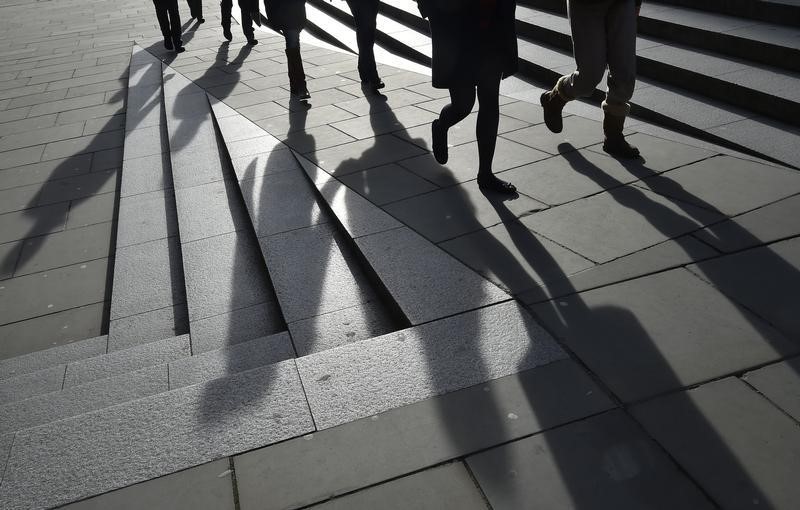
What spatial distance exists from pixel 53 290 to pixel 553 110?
349 cm

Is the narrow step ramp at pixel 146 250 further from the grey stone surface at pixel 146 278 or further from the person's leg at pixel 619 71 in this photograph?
the person's leg at pixel 619 71

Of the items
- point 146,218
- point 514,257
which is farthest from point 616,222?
point 146,218

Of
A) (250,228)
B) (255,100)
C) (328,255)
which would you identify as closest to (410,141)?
(250,228)

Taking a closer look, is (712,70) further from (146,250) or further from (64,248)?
(64,248)

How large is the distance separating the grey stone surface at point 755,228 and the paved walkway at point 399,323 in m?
0.02

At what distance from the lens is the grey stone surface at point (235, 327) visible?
3498 millimetres

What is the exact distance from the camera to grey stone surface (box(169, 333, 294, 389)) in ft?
9.70

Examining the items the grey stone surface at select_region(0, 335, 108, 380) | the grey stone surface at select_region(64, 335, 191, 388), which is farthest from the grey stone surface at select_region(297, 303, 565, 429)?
the grey stone surface at select_region(0, 335, 108, 380)

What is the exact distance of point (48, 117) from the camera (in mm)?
8406

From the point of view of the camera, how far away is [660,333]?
2660 mm

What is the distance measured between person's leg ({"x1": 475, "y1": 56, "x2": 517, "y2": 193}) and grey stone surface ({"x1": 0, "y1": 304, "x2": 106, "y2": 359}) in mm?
2423

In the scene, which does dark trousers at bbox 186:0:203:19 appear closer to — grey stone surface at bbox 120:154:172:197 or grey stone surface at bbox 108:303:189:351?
grey stone surface at bbox 120:154:172:197

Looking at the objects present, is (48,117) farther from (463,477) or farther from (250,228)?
(463,477)

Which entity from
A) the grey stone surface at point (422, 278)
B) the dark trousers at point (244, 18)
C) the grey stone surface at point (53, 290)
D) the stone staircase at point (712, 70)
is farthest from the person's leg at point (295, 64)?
the grey stone surface at point (422, 278)
